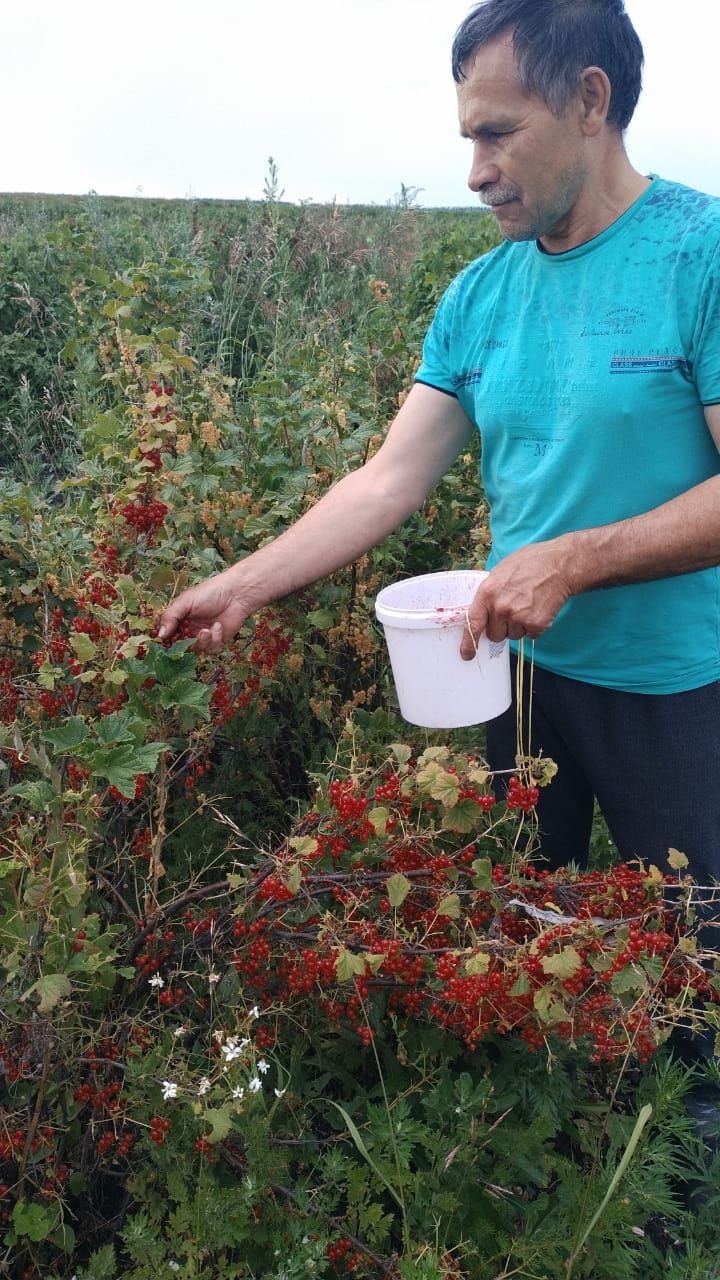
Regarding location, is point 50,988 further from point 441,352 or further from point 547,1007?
point 441,352

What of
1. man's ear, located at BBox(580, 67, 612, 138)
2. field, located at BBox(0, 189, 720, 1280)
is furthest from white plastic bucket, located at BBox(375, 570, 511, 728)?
man's ear, located at BBox(580, 67, 612, 138)

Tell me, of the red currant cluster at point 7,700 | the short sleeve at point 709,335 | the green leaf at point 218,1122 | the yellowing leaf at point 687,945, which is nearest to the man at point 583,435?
the short sleeve at point 709,335

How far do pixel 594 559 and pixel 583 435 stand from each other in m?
0.29

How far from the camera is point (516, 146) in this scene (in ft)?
6.23

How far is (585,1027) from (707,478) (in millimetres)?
1051

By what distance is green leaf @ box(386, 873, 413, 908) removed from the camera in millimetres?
1491

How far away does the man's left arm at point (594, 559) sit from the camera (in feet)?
5.94

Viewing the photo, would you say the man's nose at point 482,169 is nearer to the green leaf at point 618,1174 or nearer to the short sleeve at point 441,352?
the short sleeve at point 441,352

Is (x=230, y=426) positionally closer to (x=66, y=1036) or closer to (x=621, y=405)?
(x=621, y=405)

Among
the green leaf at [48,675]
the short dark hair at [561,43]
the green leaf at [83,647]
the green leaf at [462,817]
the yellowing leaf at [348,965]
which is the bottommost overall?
the yellowing leaf at [348,965]

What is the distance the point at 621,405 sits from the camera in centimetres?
192

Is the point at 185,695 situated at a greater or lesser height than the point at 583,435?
lesser

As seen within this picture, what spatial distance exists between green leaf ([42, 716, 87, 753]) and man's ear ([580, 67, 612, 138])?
4.71 ft

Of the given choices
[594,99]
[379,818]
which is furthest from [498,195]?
[379,818]
